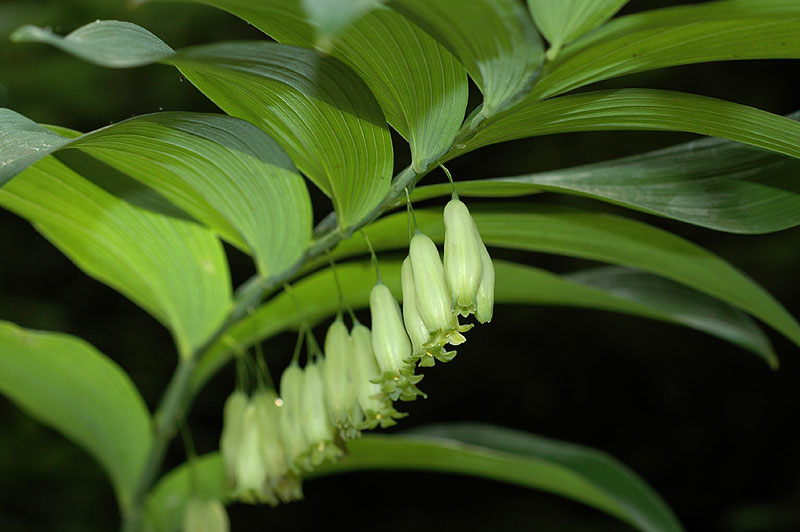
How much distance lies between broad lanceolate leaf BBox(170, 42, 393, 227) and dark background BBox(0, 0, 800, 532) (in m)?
2.09

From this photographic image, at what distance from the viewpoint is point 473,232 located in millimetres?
805

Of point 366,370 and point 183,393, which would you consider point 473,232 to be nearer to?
point 366,370

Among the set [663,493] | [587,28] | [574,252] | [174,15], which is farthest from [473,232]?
[663,493]

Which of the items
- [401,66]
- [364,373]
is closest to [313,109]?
[401,66]

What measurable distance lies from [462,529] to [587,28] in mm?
2900

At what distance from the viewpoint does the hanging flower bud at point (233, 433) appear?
1.17 m

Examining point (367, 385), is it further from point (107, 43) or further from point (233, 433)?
point (107, 43)

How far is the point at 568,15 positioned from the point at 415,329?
0.39 metres

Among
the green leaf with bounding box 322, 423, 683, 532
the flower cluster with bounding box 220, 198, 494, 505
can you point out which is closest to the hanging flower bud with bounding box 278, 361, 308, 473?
the flower cluster with bounding box 220, 198, 494, 505

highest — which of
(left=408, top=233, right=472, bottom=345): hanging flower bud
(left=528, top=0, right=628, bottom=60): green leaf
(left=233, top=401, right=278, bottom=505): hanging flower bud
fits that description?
(left=528, top=0, right=628, bottom=60): green leaf

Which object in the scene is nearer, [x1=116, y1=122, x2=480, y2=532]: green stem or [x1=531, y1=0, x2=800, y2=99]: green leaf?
[x1=531, y1=0, x2=800, y2=99]: green leaf

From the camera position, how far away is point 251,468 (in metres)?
1.12

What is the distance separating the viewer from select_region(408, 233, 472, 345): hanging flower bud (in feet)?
2.66

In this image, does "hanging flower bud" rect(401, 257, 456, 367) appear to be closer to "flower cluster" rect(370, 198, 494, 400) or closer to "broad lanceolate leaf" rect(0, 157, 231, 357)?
"flower cluster" rect(370, 198, 494, 400)
